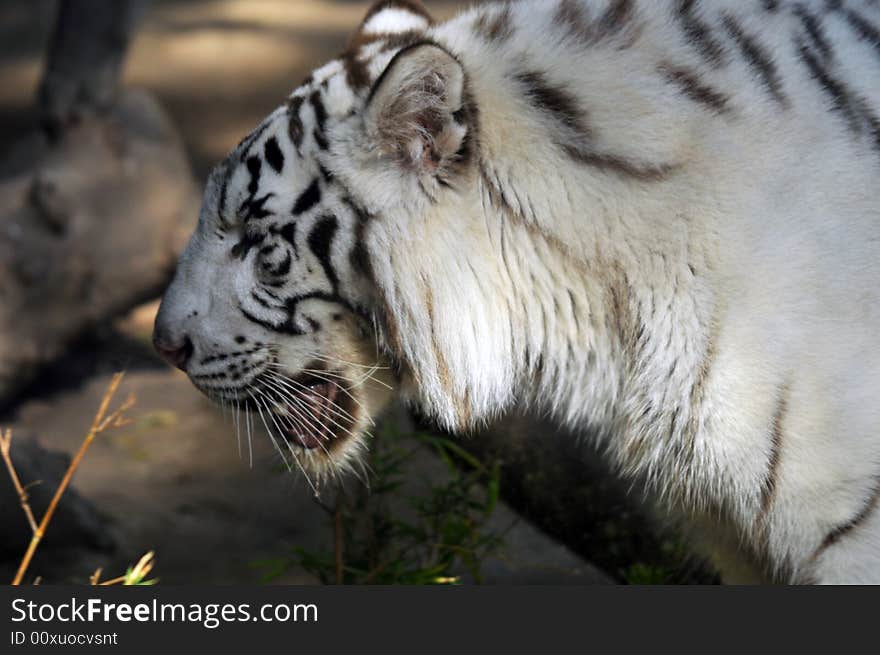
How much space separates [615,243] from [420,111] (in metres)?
0.33

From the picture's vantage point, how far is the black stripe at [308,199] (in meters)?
1.70

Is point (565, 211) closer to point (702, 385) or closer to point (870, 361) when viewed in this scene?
point (702, 385)

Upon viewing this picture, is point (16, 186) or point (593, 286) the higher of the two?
point (593, 286)

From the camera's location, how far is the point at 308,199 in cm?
171

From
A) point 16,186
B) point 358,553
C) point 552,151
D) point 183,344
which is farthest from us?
point 16,186

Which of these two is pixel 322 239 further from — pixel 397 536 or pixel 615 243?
pixel 397 536

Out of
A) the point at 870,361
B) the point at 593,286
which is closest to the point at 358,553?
the point at 593,286

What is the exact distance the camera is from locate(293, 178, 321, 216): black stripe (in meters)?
1.70

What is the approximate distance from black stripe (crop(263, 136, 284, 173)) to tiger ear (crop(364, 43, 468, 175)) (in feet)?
0.53

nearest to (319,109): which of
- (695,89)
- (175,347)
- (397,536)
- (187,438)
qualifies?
(175,347)

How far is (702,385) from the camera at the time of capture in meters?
1.61

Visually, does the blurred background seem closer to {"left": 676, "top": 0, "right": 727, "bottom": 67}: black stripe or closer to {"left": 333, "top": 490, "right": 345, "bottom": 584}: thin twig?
{"left": 333, "top": 490, "right": 345, "bottom": 584}: thin twig

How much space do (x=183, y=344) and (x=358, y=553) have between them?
2.76 ft

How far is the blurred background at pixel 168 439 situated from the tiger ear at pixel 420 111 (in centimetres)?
85
